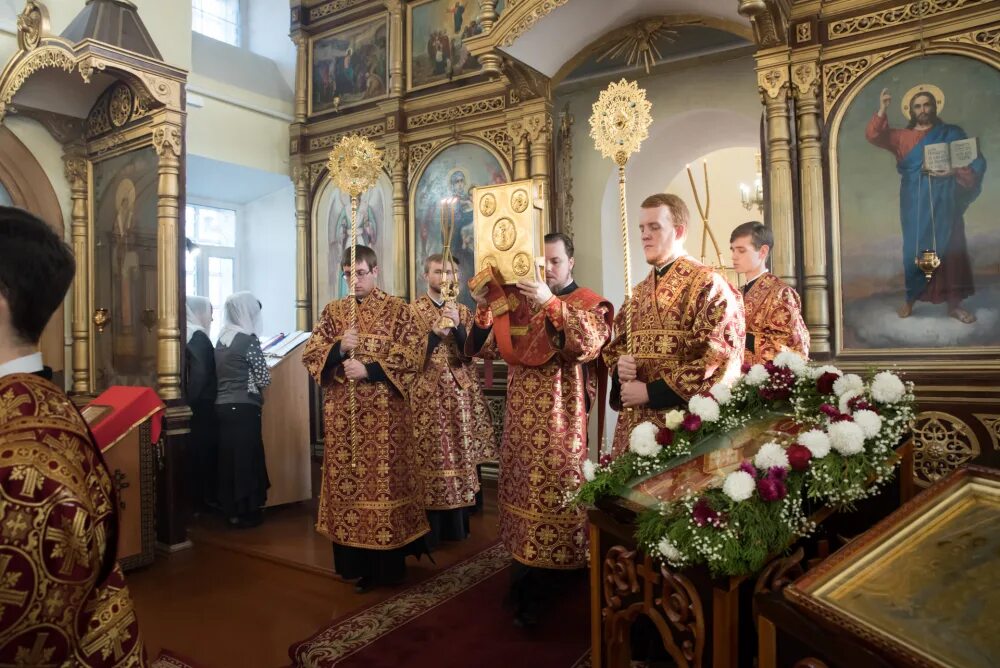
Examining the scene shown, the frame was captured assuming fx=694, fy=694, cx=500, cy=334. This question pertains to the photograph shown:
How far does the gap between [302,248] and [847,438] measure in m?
7.69

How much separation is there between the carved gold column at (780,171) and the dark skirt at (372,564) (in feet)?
10.9

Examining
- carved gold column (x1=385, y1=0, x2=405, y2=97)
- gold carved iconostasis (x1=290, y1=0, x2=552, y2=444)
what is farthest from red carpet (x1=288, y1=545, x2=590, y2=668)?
carved gold column (x1=385, y1=0, x2=405, y2=97)

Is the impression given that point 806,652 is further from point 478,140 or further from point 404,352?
point 478,140

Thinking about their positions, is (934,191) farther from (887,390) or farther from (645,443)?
(645,443)

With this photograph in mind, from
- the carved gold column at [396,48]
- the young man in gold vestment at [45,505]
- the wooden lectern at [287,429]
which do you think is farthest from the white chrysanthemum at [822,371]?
the carved gold column at [396,48]

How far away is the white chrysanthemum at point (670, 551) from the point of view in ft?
5.73

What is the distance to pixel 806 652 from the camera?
1424 mm

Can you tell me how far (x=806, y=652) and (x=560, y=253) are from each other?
8.48 ft

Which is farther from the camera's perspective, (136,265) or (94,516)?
(136,265)

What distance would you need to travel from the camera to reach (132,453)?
4.80 metres

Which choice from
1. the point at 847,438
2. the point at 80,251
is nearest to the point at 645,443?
the point at 847,438

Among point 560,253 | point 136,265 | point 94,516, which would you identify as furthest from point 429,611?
point 136,265

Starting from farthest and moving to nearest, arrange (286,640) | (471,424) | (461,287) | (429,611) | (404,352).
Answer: (461,287) < (471,424) < (404,352) < (429,611) < (286,640)

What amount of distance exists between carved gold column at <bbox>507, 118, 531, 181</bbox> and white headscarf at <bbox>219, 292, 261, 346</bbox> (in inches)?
108
